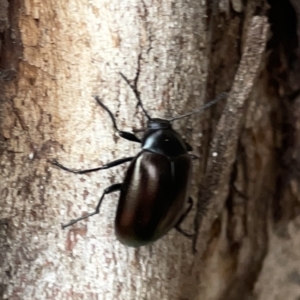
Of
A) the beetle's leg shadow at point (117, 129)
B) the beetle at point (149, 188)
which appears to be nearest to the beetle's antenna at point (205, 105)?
the beetle at point (149, 188)

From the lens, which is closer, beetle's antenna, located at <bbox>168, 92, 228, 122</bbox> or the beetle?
the beetle

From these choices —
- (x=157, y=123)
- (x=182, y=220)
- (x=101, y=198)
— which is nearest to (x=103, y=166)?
(x=101, y=198)

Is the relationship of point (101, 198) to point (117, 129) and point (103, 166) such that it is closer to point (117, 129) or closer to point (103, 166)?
point (103, 166)

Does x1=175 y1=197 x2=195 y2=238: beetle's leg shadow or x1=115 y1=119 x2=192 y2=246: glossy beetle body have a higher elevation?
x1=115 y1=119 x2=192 y2=246: glossy beetle body

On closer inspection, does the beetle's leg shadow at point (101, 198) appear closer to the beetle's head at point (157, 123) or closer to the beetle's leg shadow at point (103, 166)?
the beetle's leg shadow at point (103, 166)

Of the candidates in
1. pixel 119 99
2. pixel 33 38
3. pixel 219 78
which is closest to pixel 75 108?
pixel 119 99

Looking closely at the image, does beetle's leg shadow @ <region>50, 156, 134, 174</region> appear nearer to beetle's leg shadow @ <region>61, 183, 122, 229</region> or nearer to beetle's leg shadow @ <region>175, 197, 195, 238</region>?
beetle's leg shadow @ <region>61, 183, 122, 229</region>

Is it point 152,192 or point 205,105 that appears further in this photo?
point 205,105

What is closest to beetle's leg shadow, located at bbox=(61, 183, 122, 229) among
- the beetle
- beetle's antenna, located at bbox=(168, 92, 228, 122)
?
the beetle

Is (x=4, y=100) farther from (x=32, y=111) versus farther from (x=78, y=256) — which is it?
(x=78, y=256)

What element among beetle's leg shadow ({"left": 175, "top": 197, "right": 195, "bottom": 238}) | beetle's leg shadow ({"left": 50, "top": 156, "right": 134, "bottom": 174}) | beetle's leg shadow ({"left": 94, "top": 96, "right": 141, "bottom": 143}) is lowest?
beetle's leg shadow ({"left": 175, "top": 197, "right": 195, "bottom": 238})
